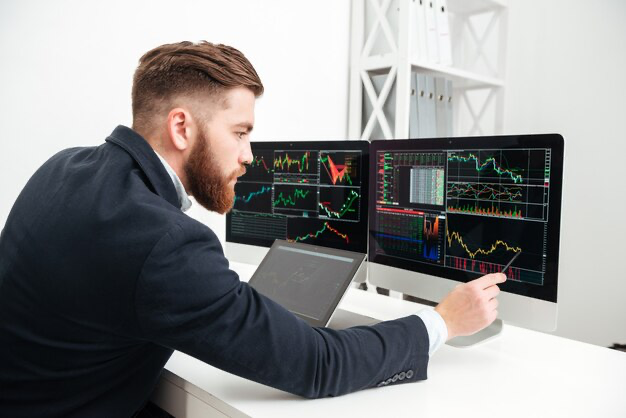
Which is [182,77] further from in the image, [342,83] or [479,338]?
[342,83]

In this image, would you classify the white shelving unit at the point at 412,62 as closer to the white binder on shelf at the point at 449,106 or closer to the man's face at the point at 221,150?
the white binder on shelf at the point at 449,106

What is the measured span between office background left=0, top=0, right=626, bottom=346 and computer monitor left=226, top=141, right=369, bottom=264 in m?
0.42

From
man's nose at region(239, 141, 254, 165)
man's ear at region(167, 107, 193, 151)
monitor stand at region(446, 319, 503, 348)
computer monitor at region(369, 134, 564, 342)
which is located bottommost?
monitor stand at region(446, 319, 503, 348)

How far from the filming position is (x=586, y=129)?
2.41 metres

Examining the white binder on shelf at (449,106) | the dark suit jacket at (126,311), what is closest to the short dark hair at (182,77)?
the dark suit jacket at (126,311)

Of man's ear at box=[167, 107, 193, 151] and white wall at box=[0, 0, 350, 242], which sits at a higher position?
white wall at box=[0, 0, 350, 242]

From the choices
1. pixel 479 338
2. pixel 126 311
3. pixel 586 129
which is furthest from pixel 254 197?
pixel 586 129

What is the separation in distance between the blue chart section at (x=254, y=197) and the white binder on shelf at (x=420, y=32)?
1.06 m

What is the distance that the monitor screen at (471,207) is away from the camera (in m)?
1.06

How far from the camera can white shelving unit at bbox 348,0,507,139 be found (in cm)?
228

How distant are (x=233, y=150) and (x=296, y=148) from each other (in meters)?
0.50

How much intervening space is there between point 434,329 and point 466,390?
0.38 ft

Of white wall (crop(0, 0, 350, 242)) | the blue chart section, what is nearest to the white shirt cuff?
the blue chart section

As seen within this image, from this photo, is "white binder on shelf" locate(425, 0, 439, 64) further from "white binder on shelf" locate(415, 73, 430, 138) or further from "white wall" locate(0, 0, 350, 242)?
"white wall" locate(0, 0, 350, 242)
